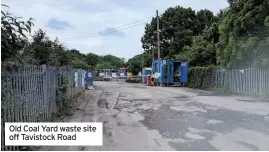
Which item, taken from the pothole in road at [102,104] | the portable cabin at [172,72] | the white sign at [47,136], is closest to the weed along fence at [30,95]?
the white sign at [47,136]

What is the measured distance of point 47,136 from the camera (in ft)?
23.7

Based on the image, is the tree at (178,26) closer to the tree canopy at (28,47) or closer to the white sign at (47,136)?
the tree canopy at (28,47)

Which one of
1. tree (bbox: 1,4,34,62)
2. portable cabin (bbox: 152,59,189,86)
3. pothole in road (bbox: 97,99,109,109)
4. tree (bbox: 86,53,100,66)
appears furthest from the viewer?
tree (bbox: 86,53,100,66)

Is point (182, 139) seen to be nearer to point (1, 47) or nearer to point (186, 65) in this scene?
point (1, 47)

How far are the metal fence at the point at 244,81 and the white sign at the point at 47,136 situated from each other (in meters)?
15.1

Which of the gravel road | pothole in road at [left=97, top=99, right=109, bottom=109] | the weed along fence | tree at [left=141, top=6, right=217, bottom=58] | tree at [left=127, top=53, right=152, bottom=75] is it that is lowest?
the gravel road

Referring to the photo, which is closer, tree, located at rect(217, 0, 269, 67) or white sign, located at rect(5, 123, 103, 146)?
white sign, located at rect(5, 123, 103, 146)

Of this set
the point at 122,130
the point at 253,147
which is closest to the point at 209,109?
the point at 122,130

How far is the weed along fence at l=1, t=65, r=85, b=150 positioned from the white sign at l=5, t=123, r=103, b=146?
0.47 ft

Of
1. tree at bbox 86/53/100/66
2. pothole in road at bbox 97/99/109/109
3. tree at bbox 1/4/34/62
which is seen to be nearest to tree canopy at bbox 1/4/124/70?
tree at bbox 1/4/34/62

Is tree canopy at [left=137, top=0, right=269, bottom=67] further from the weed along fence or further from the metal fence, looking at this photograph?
the weed along fence

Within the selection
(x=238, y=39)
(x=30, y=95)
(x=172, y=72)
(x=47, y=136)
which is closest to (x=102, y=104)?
(x=30, y=95)

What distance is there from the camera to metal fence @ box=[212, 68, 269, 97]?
2067 cm

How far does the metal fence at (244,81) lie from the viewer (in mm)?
20672
